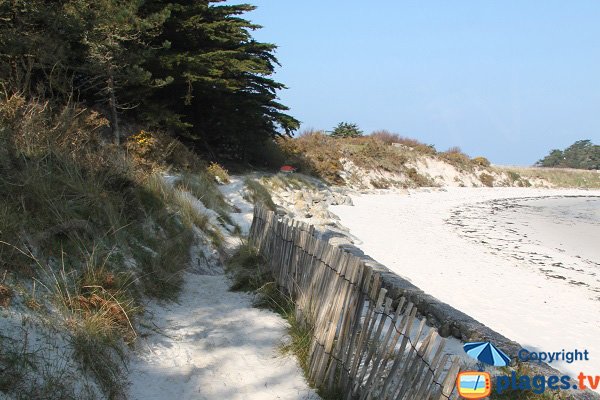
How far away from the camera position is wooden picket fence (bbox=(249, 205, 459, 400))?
2.44 m

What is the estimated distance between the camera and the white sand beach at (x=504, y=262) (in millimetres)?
6375

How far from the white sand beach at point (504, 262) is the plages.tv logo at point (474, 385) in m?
3.49

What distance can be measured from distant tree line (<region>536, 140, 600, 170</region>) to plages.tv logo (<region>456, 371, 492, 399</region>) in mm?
78061

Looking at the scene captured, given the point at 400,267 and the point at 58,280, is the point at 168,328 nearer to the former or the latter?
the point at 58,280

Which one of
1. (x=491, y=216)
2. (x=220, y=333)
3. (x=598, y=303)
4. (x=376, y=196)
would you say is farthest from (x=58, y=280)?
(x=376, y=196)

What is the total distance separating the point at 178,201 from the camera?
7344mm

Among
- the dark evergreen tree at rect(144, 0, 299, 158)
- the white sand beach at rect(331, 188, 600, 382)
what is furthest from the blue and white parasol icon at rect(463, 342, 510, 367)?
the dark evergreen tree at rect(144, 0, 299, 158)

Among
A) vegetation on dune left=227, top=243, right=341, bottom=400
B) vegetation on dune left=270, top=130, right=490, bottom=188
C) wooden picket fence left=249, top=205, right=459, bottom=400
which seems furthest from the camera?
vegetation on dune left=270, top=130, right=490, bottom=188

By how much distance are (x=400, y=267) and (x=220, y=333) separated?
5563mm

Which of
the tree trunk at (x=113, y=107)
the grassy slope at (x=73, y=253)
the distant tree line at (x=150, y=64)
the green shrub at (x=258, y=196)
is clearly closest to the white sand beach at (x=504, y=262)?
the green shrub at (x=258, y=196)

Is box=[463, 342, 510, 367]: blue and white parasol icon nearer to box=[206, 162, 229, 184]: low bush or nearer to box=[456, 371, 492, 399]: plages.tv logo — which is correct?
box=[456, 371, 492, 399]: plages.tv logo

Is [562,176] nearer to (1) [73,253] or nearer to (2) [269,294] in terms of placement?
(2) [269,294]

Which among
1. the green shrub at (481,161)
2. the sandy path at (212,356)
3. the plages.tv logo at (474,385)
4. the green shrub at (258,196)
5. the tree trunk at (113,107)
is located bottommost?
the sandy path at (212,356)

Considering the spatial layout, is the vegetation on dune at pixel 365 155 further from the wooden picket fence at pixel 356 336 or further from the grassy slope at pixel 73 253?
the wooden picket fence at pixel 356 336
